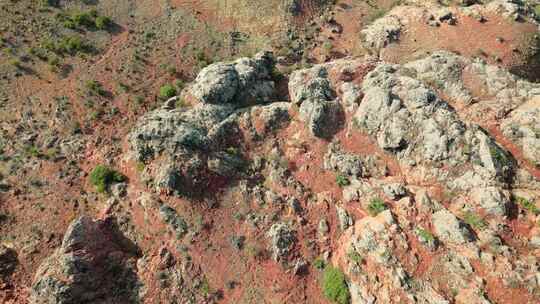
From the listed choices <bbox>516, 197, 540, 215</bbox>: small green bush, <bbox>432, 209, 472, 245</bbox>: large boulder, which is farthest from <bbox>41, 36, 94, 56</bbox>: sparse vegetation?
<bbox>516, 197, 540, 215</bbox>: small green bush

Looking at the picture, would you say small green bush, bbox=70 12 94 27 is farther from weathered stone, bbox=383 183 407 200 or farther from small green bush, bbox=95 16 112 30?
weathered stone, bbox=383 183 407 200

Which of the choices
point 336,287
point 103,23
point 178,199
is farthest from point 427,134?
point 103,23

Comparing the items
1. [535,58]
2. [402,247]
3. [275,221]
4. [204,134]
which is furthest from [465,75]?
[204,134]

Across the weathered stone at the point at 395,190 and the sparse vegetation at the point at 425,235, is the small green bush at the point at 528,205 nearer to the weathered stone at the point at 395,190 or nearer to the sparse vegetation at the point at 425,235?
the sparse vegetation at the point at 425,235

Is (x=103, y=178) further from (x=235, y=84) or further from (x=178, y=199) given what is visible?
(x=235, y=84)

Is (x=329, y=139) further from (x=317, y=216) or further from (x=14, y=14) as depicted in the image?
(x=14, y=14)

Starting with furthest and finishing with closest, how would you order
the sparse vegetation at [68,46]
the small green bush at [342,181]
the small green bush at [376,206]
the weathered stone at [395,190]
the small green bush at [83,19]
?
the small green bush at [83,19] < the sparse vegetation at [68,46] < the small green bush at [342,181] < the weathered stone at [395,190] < the small green bush at [376,206]

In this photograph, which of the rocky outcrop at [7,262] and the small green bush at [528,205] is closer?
the small green bush at [528,205]

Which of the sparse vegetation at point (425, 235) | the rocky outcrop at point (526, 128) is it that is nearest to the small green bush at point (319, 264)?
Result: the sparse vegetation at point (425, 235)
